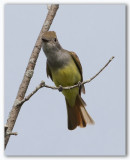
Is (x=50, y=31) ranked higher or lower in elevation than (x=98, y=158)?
higher

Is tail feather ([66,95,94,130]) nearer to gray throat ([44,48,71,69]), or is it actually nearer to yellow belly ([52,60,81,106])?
yellow belly ([52,60,81,106])

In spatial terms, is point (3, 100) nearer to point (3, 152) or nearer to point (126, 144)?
point (3, 152)

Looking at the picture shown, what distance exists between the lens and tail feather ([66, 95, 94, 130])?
4.19 meters

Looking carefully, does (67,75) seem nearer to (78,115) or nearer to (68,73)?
(68,73)

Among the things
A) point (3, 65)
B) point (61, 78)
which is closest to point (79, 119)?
point (61, 78)

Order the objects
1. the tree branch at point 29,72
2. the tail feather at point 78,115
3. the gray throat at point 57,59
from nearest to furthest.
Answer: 1. the tree branch at point 29,72
2. the gray throat at point 57,59
3. the tail feather at point 78,115

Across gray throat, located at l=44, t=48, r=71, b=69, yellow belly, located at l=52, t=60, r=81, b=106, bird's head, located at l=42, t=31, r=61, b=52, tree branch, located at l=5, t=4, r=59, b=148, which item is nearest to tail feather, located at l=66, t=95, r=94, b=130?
yellow belly, located at l=52, t=60, r=81, b=106

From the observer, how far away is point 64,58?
3.81 metres

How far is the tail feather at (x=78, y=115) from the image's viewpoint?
13.7ft

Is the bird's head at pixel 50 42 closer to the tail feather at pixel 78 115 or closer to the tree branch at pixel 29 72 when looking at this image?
the tree branch at pixel 29 72

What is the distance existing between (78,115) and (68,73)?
753mm

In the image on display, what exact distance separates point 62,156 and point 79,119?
1.55 m

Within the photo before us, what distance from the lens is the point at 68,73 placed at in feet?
12.4

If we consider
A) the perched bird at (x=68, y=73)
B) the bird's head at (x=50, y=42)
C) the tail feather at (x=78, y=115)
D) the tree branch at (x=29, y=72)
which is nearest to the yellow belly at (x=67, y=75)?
the perched bird at (x=68, y=73)
